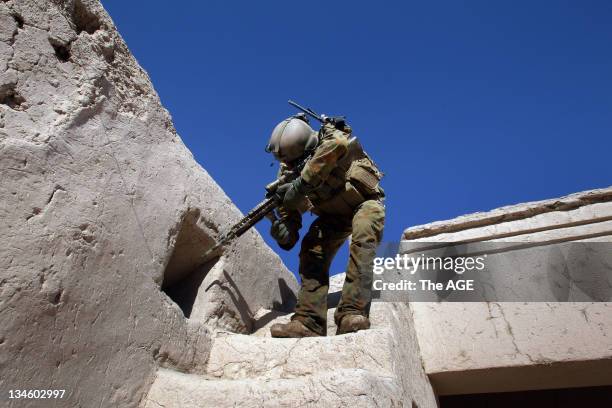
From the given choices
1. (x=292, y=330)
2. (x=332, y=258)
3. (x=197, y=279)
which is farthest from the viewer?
(x=332, y=258)

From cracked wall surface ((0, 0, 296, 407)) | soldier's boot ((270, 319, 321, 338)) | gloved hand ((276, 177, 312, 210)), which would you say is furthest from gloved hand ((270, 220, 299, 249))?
soldier's boot ((270, 319, 321, 338))

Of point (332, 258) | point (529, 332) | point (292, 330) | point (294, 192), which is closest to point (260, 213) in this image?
point (294, 192)

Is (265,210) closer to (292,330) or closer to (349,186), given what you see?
(349,186)

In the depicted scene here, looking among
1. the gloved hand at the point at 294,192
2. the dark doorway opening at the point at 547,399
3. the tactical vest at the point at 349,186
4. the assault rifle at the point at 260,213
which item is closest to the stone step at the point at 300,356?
the assault rifle at the point at 260,213

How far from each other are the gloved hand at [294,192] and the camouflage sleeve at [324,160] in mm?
49

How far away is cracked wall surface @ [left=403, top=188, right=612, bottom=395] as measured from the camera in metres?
3.25

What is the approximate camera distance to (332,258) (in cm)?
327

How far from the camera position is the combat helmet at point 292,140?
10.7 feet

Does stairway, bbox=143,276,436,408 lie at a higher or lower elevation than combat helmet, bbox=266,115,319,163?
lower

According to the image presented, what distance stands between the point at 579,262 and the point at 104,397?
307 centimetres

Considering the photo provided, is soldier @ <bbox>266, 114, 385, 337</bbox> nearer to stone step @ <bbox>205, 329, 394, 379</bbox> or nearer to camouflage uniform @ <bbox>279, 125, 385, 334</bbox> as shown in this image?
camouflage uniform @ <bbox>279, 125, 385, 334</bbox>

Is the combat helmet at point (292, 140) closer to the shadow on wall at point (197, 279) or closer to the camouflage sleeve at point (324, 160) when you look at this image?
the camouflage sleeve at point (324, 160)

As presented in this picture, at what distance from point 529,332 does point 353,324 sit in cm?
142

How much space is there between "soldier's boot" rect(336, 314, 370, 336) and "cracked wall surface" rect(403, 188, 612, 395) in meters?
1.04
